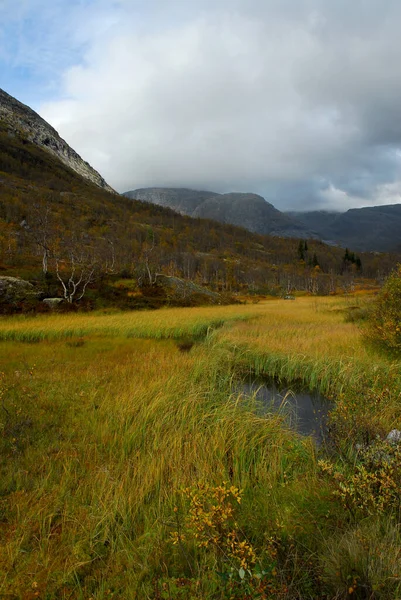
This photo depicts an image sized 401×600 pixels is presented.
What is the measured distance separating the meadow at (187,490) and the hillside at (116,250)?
23.3 metres

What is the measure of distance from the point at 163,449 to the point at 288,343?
34.3 ft

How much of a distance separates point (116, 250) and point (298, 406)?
10479 cm

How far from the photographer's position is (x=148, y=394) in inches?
318

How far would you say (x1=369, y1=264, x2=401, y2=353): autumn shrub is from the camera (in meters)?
11.2

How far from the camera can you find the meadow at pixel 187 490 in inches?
110

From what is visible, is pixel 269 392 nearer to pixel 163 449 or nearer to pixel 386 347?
pixel 386 347

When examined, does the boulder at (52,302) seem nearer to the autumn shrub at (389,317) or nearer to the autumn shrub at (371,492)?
the autumn shrub at (389,317)

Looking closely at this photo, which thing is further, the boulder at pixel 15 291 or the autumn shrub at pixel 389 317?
the boulder at pixel 15 291

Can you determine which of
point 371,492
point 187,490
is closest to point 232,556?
point 187,490

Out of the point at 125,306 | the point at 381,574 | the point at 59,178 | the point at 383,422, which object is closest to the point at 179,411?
the point at 383,422

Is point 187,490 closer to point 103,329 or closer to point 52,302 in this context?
point 103,329

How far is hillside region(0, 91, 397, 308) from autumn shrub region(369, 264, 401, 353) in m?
23.7

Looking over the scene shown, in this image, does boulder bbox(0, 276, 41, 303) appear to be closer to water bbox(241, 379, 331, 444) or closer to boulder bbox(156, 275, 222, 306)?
boulder bbox(156, 275, 222, 306)

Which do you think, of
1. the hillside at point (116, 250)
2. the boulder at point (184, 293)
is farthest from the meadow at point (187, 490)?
the boulder at point (184, 293)
